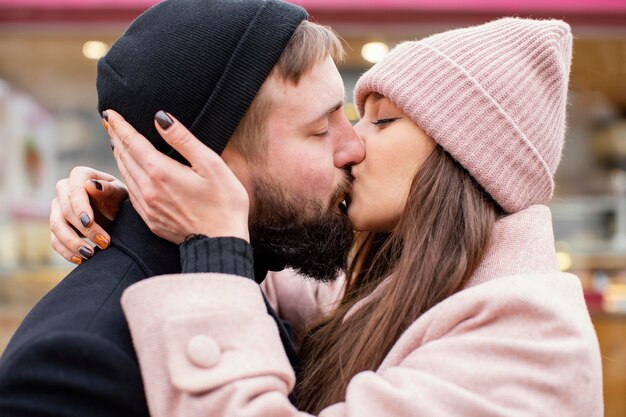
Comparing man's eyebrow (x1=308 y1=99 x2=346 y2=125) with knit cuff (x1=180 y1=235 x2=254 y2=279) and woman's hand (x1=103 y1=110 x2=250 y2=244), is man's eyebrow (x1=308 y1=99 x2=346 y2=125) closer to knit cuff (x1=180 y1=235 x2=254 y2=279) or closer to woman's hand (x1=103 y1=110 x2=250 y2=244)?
woman's hand (x1=103 y1=110 x2=250 y2=244)

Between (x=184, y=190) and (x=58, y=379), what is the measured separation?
1.42 feet

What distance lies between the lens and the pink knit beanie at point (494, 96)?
1.56 m

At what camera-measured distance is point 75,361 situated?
122 centimetres

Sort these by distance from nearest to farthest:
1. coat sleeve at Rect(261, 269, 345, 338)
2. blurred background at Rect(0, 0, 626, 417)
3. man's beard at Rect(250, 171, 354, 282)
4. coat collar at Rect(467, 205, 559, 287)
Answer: coat collar at Rect(467, 205, 559, 287), man's beard at Rect(250, 171, 354, 282), coat sleeve at Rect(261, 269, 345, 338), blurred background at Rect(0, 0, 626, 417)

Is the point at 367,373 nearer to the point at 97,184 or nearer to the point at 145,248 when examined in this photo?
the point at 145,248

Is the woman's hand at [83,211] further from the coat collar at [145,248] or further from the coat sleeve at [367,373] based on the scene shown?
the coat sleeve at [367,373]

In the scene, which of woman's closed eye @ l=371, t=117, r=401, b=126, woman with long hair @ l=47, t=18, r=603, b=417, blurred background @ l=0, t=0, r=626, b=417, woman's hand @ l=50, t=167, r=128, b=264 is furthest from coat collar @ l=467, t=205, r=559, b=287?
blurred background @ l=0, t=0, r=626, b=417

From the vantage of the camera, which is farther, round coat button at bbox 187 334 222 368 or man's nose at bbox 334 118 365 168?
man's nose at bbox 334 118 365 168

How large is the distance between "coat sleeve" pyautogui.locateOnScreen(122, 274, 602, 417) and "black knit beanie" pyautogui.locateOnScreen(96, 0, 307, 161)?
1.26 feet

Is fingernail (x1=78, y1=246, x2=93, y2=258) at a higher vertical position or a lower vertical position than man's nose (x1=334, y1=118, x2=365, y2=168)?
lower

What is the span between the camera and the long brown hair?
1.50m

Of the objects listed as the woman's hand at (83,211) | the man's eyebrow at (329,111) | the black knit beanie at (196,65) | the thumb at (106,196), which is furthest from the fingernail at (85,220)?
the man's eyebrow at (329,111)

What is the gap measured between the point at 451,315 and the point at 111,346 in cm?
65

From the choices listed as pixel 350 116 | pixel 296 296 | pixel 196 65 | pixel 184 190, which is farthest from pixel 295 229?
pixel 350 116
